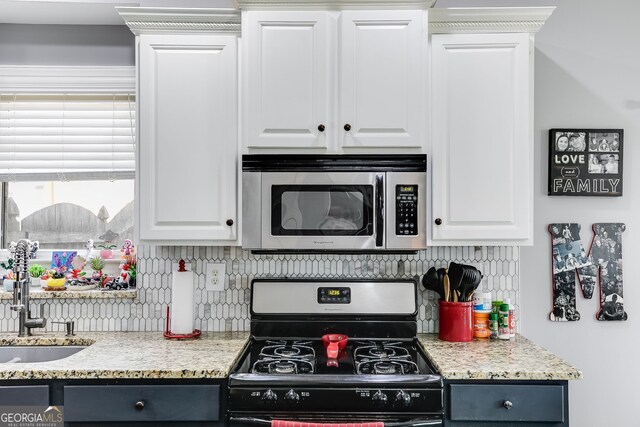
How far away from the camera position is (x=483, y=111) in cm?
207

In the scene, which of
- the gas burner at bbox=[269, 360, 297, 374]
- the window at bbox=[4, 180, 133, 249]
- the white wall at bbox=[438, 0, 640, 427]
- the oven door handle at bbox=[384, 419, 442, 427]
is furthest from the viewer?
the window at bbox=[4, 180, 133, 249]

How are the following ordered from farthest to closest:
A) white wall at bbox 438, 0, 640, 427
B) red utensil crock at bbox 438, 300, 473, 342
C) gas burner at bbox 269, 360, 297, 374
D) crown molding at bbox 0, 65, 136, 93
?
1. crown molding at bbox 0, 65, 136, 93
2. white wall at bbox 438, 0, 640, 427
3. red utensil crock at bbox 438, 300, 473, 342
4. gas burner at bbox 269, 360, 297, 374

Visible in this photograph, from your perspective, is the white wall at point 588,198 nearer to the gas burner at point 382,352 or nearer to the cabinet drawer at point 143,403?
the gas burner at point 382,352

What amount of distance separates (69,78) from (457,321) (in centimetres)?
221

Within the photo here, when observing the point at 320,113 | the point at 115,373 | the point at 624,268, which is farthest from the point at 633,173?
the point at 115,373

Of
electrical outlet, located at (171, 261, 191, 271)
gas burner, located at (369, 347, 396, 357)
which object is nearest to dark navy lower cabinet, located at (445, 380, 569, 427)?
gas burner, located at (369, 347, 396, 357)

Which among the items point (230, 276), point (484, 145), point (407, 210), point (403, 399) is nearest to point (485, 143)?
point (484, 145)

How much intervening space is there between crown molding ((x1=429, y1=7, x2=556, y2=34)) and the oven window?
76 cm

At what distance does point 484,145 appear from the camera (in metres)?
2.07

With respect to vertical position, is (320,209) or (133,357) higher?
(320,209)

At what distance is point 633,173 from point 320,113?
5.17 feet

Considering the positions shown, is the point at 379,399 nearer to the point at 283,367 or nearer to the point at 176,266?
the point at 283,367

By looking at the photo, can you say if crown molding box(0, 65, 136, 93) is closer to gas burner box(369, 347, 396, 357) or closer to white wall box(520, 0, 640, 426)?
gas burner box(369, 347, 396, 357)

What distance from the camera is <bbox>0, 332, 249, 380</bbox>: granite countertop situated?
172cm
